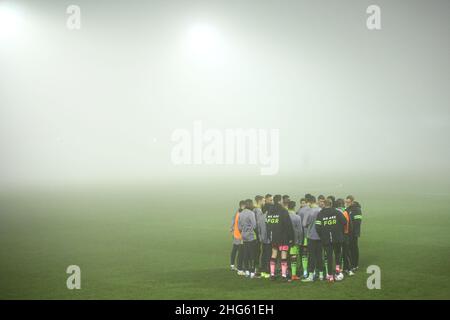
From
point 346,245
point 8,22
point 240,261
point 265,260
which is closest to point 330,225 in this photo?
point 346,245

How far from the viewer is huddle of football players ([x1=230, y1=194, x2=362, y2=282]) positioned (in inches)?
502

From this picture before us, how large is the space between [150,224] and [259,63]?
225 feet

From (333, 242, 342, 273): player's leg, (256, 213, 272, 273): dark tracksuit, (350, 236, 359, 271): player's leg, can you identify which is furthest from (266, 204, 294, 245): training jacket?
(350, 236, 359, 271): player's leg

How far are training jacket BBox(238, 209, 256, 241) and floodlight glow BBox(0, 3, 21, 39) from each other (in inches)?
1953

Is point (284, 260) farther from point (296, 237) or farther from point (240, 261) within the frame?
point (240, 261)

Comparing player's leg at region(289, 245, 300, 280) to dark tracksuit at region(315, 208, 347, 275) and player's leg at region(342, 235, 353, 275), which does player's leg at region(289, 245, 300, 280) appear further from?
player's leg at region(342, 235, 353, 275)

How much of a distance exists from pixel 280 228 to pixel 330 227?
1156 mm

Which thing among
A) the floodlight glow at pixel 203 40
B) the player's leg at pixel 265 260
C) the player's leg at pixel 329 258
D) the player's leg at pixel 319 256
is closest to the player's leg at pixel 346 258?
the player's leg at pixel 329 258

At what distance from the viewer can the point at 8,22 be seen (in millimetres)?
56531

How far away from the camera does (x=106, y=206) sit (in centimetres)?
3206

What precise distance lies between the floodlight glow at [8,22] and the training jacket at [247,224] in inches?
1953

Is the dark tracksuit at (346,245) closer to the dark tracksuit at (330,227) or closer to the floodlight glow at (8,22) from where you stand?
the dark tracksuit at (330,227)

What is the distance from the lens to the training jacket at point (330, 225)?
12633mm
